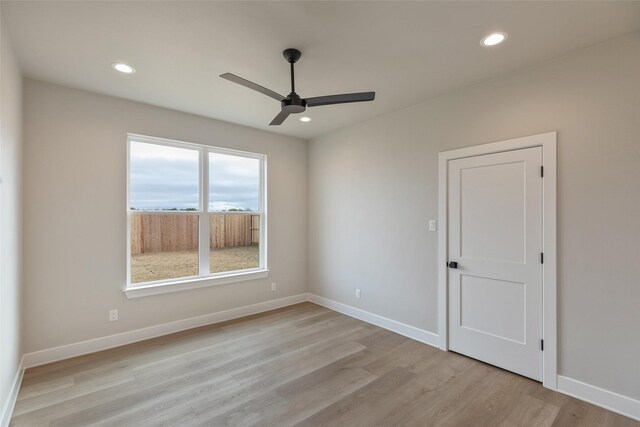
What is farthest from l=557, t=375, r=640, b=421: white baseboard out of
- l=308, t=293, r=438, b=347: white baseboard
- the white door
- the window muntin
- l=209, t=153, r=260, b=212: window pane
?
l=209, t=153, r=260, b=212: window pane

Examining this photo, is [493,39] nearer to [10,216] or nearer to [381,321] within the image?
[381,321]

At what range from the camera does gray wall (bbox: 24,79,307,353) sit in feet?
9.52

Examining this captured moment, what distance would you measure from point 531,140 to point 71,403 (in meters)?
4.42

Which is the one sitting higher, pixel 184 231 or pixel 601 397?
pixel 184 231

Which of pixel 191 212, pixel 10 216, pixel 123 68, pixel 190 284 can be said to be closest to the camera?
pixel 10 216

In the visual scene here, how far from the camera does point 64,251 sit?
10.00 ft

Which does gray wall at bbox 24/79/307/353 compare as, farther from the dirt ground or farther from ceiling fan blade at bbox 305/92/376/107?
ceiling fan blade at bbox 305/92/376/107

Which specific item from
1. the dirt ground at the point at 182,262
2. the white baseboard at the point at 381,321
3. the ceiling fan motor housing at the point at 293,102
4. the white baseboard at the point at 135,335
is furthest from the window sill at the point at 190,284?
the ceiling fan motor housing at the point at 293,102

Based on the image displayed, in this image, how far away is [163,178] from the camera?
12.4 ft

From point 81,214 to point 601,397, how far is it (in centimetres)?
502

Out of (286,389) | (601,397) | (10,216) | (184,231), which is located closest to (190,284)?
(184,231)

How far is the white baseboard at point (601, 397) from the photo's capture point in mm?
2146

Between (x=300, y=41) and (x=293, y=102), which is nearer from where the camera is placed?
(x=300, y=41)

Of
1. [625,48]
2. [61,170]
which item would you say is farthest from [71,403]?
[625,48]
